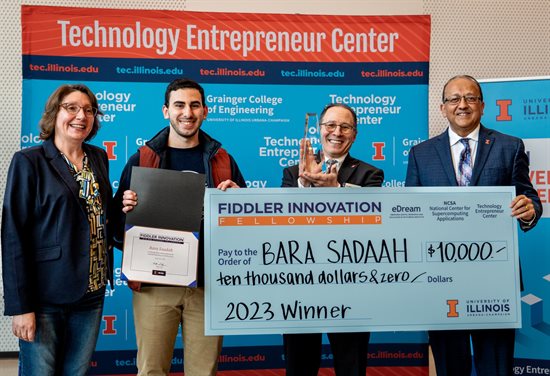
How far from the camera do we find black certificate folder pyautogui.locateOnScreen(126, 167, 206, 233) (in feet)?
7.94

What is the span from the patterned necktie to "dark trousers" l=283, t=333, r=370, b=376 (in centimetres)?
95

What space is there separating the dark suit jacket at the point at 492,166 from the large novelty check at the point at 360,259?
0.49 ft

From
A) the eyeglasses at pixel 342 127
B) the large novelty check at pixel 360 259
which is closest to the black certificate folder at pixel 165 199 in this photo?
the large novelty check at pixel 360 259

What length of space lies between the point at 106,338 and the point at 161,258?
1.73 meters

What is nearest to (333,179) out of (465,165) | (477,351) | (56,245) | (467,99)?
(465,165)

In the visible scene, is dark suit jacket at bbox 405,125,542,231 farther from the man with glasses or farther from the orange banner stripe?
the orange banner stripe

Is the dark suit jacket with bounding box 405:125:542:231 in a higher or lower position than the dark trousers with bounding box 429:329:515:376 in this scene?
higher

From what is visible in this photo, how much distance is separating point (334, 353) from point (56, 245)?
140 cm

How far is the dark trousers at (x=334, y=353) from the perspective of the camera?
8.25ft

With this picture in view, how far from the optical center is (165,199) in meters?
2.42

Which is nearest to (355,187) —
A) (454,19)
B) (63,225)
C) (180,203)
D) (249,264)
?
(249,264)

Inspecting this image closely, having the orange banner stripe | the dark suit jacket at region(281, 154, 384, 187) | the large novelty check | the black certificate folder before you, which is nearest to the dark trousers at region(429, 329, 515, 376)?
the large novelty check

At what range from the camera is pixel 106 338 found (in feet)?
12.4

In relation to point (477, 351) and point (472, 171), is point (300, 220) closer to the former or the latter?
point (472, 171)
